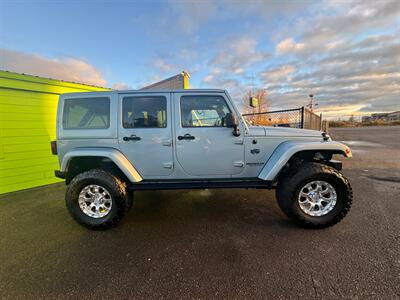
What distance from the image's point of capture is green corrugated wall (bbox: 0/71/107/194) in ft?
15.6

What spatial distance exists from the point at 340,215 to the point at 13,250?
14.7 feet

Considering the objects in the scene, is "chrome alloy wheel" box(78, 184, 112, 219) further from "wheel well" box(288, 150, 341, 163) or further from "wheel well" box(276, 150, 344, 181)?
"wheel well" box(288, 150, 341, 163)

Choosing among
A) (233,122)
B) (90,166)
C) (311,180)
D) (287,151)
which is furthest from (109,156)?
(311,180)

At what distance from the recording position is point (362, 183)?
15.7 feet

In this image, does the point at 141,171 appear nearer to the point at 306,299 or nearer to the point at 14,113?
the point at 306,299

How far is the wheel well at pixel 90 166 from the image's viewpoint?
10.2 ft

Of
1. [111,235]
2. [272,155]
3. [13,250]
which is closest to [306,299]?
[272,155]

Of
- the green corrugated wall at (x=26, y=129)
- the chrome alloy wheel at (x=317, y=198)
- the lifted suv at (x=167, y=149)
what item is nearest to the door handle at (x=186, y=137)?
the lifted suv at (x=167, y=149)

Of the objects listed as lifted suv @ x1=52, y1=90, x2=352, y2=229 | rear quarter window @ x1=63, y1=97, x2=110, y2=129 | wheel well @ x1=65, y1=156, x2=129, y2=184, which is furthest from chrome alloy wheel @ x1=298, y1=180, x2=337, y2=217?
rear quarter window @ x1=63, y1=97, x2=110, y2=129

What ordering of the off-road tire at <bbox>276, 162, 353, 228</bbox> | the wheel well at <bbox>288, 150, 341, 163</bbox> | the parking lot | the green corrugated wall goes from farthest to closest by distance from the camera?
the green corrugated wall → the wheel well at <bbox>288, 150, 341, 163</bbox> → the off-road tire at <bbox>276, 162, 353, 228</bbox> → the parking lot

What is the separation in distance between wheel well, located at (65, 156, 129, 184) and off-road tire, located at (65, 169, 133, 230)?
0.62 ft

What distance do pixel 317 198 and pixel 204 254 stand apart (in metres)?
1.87

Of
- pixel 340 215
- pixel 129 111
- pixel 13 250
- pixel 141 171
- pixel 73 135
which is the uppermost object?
pixel 129 111

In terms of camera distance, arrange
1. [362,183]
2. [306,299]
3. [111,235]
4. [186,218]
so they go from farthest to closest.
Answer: [362,183] → [186,218] → [111,235] → [306,299]
